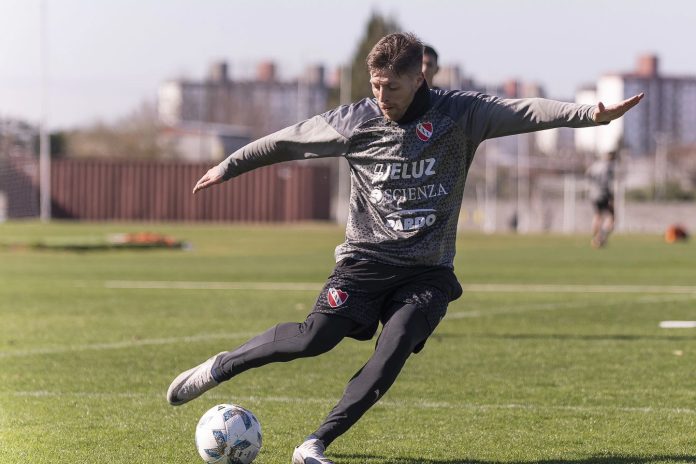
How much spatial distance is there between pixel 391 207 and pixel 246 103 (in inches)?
4348

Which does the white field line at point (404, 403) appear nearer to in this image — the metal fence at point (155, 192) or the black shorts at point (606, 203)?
the black shorts at point (606, 203)

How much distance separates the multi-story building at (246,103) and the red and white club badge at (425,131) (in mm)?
85553

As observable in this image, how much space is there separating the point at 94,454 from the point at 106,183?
59.5 m

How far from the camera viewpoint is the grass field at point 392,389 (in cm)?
682

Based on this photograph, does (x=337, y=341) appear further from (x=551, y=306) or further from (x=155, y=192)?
(x=155, y=192)

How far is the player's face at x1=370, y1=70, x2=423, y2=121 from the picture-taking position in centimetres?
595

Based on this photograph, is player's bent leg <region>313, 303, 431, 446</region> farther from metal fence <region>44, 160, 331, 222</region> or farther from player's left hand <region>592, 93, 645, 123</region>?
metal fence <region>44, 160, 331, 222</region>

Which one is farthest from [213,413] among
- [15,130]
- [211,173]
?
[15,130]

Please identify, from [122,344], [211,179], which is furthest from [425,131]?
[122,344]

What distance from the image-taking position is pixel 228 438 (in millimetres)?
6156

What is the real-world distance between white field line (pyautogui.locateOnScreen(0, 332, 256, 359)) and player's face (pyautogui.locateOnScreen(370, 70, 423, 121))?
5.82 metres

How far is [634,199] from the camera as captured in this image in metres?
85.9

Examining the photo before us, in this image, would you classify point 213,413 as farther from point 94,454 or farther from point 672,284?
point 672,284

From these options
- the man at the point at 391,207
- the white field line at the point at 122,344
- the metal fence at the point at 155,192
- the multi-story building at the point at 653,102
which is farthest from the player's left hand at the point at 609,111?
the multi-story building at the point at 653,102
